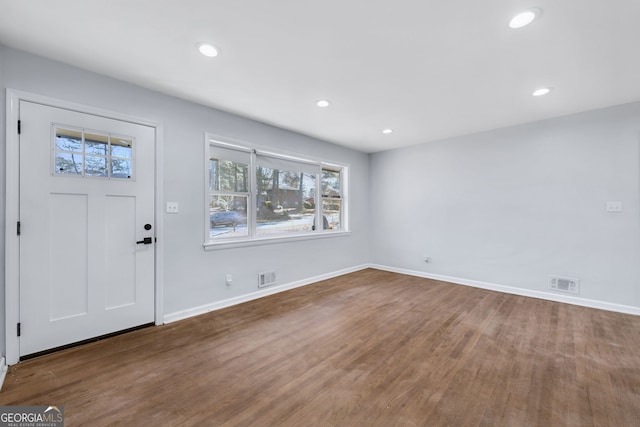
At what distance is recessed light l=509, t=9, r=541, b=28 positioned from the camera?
1.72m

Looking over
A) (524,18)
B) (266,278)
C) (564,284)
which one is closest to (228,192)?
(266,278)

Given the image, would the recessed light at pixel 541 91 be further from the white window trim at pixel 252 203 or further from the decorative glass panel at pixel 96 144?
the decorative glass panel at pixel 96 144

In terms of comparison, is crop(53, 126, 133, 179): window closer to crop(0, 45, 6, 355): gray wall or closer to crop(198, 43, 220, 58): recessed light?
crop(0, 45, 6, 355): gray wall

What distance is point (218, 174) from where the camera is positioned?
3.45 metres

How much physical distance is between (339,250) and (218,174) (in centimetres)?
269

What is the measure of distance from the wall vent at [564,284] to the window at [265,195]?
3414 mm

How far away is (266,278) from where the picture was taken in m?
3.82

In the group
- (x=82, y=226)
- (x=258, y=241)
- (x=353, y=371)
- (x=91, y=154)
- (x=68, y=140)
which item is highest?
(x=68, y=140)

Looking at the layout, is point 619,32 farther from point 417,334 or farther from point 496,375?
point 417,334

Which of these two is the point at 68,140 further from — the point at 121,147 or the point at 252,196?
the point at 252,196

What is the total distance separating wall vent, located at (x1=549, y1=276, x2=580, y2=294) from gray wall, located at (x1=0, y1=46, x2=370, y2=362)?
3558mm

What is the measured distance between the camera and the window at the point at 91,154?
2.31m

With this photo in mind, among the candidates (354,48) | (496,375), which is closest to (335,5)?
(354,48)

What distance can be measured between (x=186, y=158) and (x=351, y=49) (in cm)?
220
